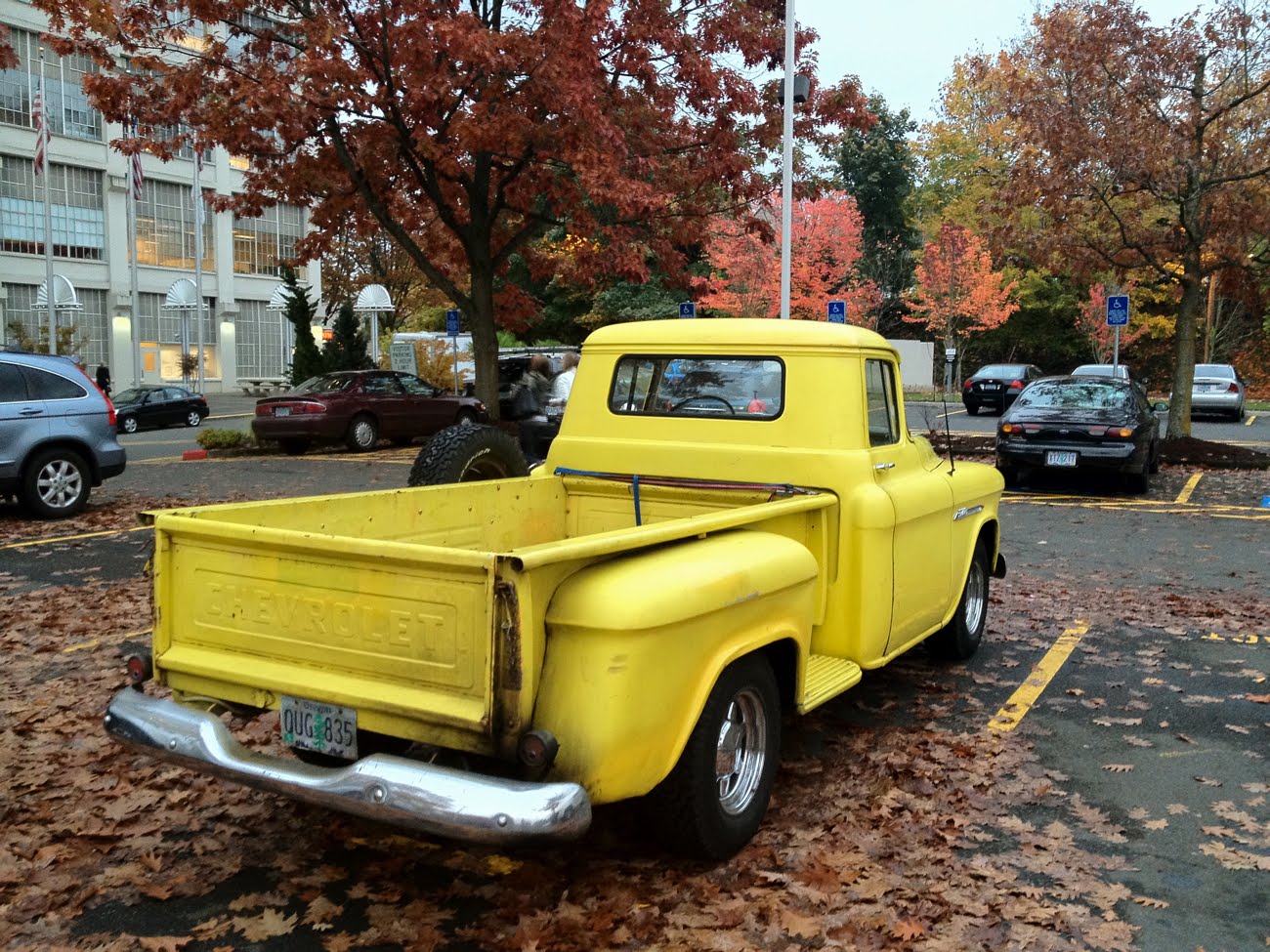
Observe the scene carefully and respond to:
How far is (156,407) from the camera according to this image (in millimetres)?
31812

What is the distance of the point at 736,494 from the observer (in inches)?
203

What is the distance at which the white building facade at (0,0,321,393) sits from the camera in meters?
41.5

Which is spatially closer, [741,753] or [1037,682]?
[741,753]

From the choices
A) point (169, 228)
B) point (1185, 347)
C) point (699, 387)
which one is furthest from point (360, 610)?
point (169, 228)

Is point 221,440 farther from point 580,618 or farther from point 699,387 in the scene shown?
point 580,618

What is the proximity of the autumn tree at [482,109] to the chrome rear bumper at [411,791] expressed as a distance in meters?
13.1

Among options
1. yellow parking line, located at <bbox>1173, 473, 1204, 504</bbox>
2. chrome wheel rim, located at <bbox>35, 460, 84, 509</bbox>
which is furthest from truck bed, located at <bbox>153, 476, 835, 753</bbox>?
yellow parking line, located at <bbox>1173, 473, 1204, 504</bbox>

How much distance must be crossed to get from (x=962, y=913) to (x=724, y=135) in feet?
54.4

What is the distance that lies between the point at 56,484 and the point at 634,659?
34.9ft

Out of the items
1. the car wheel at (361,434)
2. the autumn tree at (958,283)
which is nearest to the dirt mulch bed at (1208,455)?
the car wheel at (361,434)

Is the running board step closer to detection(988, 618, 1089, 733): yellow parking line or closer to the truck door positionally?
the truck door

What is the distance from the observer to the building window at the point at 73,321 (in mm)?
40500

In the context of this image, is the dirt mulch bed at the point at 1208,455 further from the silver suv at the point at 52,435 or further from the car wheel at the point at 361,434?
the silver suv at the point at 52,435

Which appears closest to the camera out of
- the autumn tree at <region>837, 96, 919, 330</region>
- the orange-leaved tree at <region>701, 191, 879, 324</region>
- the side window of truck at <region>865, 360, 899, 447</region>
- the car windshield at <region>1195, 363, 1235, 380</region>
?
the side window of truck at <region>865, 360, 899, 447</region>
